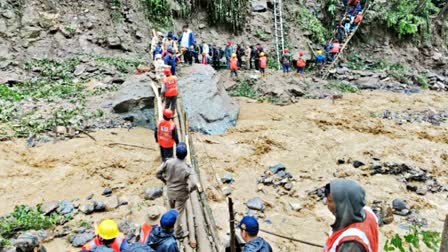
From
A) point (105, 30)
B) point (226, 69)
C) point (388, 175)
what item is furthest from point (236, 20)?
point (388, 175)

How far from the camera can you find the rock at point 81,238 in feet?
20.8

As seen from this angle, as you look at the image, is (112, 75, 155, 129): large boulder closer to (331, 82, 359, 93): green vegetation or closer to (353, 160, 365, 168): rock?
(353, 160, 365, 168): rock

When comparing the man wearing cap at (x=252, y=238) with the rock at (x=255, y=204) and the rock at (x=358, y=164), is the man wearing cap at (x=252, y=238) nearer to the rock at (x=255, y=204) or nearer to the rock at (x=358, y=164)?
the rock at (x=255, y=204)

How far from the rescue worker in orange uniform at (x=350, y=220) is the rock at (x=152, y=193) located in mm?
5861

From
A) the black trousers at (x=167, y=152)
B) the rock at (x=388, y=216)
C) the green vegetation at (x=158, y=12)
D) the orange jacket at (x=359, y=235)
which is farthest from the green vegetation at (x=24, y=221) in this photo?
the green vegetation at (x=158, y=12)

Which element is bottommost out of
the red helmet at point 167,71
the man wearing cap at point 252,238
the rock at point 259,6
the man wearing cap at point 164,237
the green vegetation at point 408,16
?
the man wearing cap at point 164,237

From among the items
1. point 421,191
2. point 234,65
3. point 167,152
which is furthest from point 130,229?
point 234,65

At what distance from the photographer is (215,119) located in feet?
40.1

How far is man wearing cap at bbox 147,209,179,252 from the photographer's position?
3871 mm

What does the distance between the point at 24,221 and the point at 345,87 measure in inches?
563

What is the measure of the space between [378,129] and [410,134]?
3.26 feet

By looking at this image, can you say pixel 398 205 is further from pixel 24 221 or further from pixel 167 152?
pixel 24 221

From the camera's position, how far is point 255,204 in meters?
8.08

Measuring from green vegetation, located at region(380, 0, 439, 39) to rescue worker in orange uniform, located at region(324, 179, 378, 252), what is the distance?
828 inches
